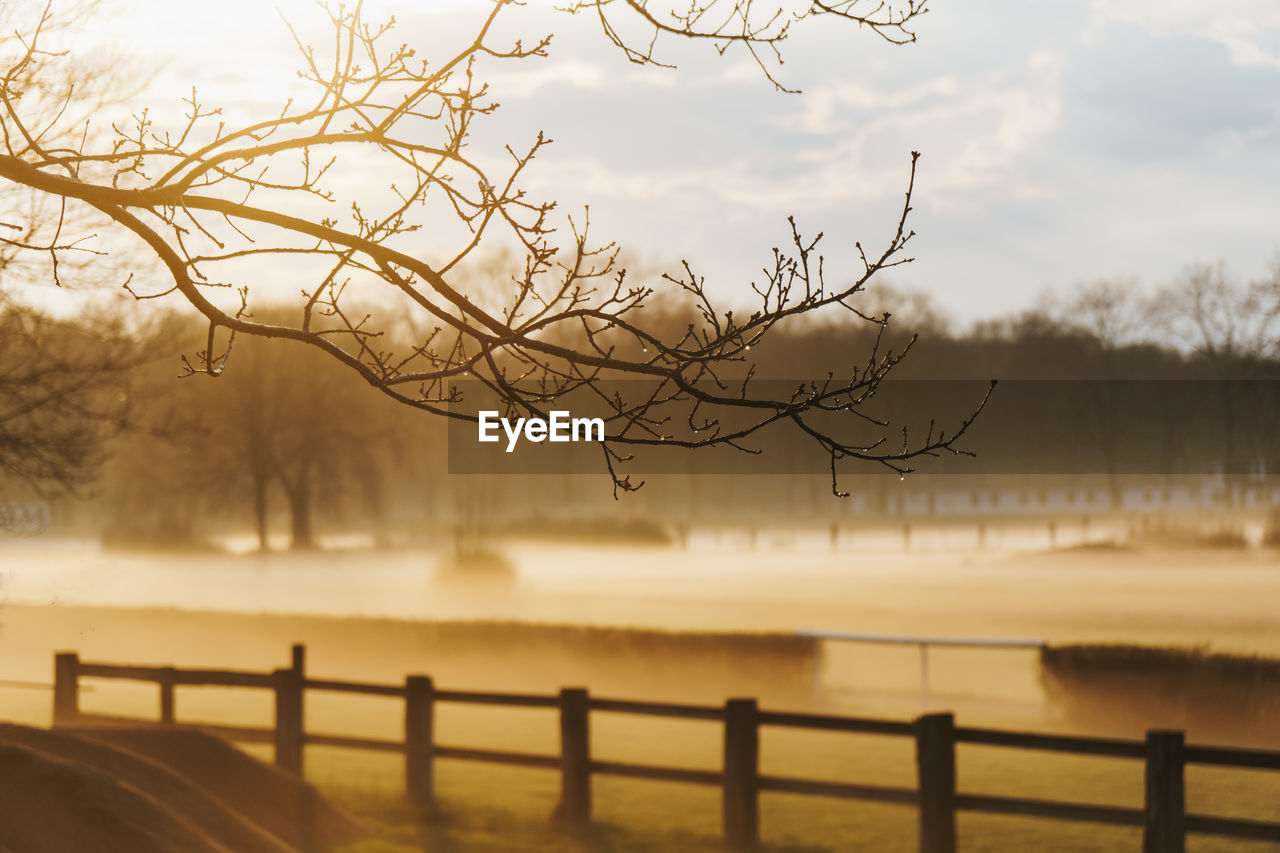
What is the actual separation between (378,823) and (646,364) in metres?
7.34

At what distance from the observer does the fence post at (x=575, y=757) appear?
10.2 m

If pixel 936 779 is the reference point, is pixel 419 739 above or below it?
below

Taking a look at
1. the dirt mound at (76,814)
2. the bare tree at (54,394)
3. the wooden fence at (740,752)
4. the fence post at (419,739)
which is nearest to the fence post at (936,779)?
the wooden fence at (740,752)

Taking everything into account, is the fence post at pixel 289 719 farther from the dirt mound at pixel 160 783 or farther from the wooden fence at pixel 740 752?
the dirt mound at pixel 160 783

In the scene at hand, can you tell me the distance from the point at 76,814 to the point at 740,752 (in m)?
4.73

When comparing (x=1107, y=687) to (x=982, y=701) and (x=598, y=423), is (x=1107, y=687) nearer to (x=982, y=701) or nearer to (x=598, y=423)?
(x=982, y=701)

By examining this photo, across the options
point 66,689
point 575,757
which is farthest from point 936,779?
point 66,689

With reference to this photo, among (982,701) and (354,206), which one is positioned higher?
(354,206)

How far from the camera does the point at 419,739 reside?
436 inches

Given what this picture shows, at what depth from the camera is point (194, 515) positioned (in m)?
40.4

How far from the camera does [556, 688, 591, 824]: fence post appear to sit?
10227 millimetres

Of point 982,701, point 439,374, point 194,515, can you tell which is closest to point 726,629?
point 982,701

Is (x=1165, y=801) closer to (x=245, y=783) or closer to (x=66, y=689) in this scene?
(x=245, y=783)

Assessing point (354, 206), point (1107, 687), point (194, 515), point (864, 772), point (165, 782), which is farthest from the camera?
point (194, 515)
